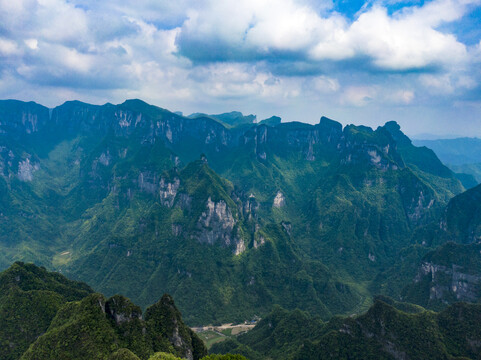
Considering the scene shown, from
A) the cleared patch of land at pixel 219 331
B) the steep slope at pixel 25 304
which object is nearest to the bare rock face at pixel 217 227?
the cleared patch of land at pixel 219 331

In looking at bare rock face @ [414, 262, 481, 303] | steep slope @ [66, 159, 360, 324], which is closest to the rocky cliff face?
bare rock face @ [414, 262, 481, 303]

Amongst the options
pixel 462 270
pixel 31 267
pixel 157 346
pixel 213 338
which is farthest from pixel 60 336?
pixel 462 270

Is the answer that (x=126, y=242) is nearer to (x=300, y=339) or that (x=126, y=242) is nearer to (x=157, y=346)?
(x=300, y=339)

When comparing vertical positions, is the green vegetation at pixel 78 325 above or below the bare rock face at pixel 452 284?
above

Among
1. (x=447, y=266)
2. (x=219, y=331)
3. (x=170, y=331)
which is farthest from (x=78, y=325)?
(x=447, y=266)

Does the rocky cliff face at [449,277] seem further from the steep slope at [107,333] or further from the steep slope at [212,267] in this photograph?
the steep slope at [107,333]

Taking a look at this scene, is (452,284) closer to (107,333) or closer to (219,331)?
(219,331)

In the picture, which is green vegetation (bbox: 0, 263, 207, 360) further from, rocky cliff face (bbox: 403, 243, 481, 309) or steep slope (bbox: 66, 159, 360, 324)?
rocky cliff face (bbox: 403, 243, 481, 309)
